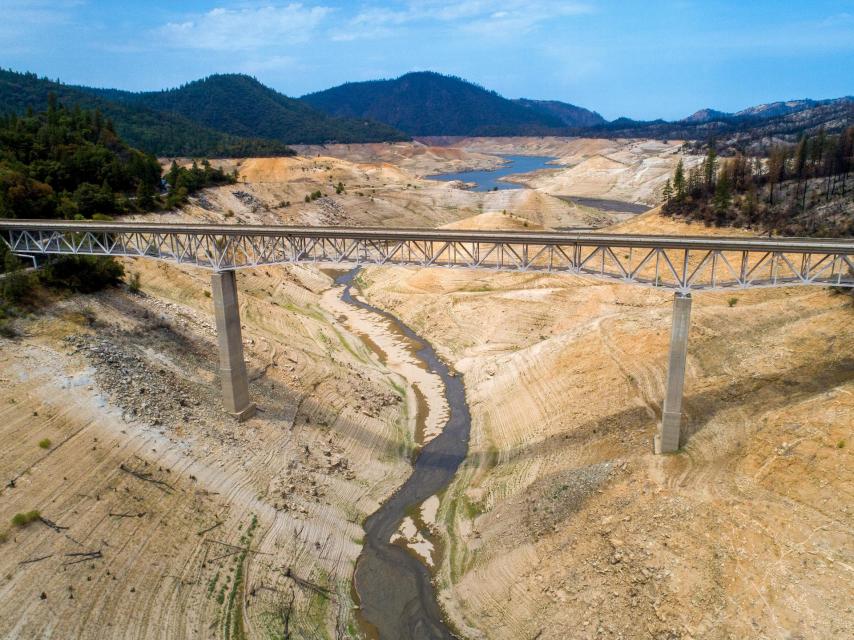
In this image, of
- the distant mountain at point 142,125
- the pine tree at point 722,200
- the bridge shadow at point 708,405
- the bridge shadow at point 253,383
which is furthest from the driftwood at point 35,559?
the distant mountain at point 142,125

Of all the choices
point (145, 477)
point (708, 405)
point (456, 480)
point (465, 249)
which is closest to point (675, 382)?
point (708, 405)

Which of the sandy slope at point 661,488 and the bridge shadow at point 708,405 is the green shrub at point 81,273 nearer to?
the sandy slope at point 661,488

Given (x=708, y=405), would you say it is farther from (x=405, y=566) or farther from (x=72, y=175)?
(x=72, y=175)

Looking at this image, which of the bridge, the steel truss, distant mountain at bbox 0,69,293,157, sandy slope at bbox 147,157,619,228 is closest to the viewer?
the steel truss

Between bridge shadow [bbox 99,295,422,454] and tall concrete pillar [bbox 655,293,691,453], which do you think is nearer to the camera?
tall concrete pillar [bbox 655,293,691,453]

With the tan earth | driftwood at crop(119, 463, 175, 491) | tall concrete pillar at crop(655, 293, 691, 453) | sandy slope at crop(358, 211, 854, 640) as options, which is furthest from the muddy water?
tall concrete pillar at crop(655, 293, 691, 453)

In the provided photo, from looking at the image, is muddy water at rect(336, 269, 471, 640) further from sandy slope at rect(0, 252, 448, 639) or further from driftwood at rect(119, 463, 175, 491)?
driftwood at rect(119, 463, 175, 491)

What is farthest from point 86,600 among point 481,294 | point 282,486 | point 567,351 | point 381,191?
point 381,191
